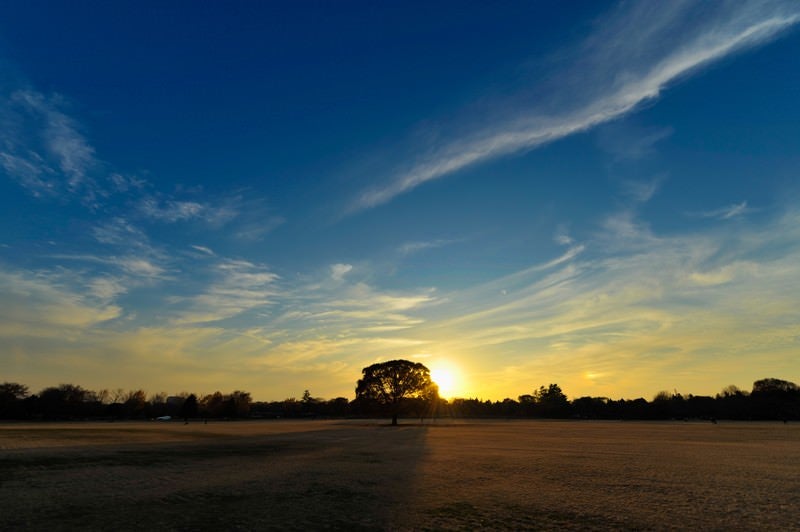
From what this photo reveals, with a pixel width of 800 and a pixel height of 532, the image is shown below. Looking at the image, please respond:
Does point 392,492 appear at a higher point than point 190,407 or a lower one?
lower

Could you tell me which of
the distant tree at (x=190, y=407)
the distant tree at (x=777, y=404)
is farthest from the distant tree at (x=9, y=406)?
the distant tree at (x=777, y=404)

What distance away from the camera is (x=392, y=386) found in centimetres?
9375

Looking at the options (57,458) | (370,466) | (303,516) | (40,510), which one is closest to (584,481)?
(370,466)

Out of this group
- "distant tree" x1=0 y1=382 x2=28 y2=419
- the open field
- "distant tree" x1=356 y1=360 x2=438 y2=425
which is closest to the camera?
the open field

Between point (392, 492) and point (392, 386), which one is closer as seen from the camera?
point (392, 492)

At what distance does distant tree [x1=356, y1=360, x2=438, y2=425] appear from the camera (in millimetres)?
93688

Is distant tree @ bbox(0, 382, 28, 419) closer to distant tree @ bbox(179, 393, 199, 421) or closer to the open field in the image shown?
distant tree @ bbox(179, 393, 199, 421)

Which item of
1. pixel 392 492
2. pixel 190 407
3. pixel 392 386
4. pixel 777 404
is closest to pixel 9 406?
pixel 190 407

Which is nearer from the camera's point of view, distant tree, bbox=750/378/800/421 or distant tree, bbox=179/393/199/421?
distant tree, bbox=179/393/199/421

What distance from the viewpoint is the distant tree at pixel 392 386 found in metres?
93.7

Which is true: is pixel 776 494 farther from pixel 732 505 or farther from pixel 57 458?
pixel 57 458

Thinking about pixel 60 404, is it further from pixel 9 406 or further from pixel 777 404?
pixel 777 404

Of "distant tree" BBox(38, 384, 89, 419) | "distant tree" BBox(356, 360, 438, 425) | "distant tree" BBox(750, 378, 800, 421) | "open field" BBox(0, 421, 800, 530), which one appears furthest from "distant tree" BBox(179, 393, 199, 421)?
"distant tree" BBox(750, 378, 800, 421)

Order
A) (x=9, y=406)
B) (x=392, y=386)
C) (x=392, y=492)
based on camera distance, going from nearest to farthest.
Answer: (x=392, y=492)
(x=392, y=386)
(x=9, y=406)
